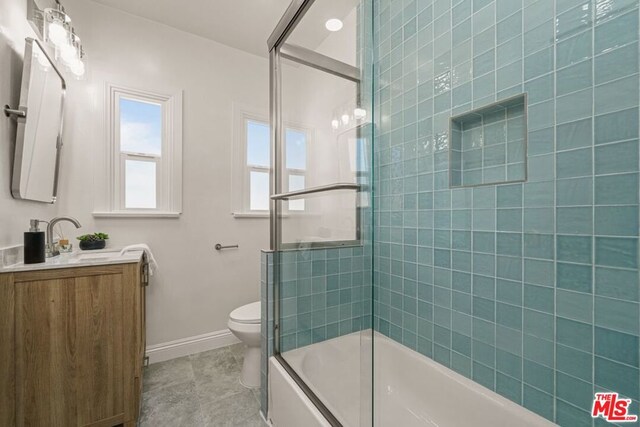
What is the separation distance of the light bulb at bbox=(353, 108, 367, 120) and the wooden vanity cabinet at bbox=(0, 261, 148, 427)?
134 centimetres

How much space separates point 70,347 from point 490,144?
87.7 inches

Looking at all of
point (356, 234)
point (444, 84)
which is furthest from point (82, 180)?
point (444, 84)

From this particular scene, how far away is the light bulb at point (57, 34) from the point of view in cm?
156

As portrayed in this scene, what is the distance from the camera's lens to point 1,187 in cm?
129

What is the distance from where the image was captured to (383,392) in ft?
5.04

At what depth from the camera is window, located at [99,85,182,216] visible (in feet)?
6.97

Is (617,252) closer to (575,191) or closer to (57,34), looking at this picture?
(575,191)

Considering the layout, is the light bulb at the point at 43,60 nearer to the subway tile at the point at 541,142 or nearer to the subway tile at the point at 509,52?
the subway tile at the point at 509,52

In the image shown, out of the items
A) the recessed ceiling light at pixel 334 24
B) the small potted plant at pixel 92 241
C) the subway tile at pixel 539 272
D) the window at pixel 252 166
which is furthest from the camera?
→ the window at pixel 252 166

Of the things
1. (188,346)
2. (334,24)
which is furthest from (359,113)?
(188,346)

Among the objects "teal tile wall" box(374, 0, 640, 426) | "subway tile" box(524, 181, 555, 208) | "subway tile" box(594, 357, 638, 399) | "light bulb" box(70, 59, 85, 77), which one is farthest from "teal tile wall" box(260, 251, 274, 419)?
"light bulb" box(70, 59, 85, 77)

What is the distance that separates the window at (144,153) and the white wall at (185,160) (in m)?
0.07

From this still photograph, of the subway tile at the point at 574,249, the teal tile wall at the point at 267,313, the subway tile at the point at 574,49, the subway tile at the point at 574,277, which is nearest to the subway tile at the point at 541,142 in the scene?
the subway tile at the point at 574,49

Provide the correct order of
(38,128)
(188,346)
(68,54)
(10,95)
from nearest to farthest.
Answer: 1. (10,95)
2. (38,128)
3. (68,54)
4. (188,346)
